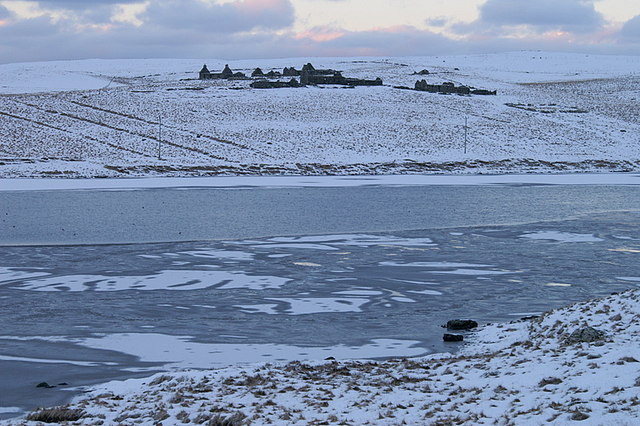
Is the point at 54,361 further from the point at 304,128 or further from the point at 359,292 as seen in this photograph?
the point at 304,128

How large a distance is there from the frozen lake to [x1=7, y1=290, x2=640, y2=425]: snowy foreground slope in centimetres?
106

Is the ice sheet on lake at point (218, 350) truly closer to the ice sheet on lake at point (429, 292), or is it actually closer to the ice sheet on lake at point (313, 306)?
the ice sheet on lake at point (313, 306)

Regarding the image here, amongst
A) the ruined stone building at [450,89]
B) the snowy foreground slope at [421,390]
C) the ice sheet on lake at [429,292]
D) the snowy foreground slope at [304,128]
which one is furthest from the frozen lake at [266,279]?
the ruined stone building at [450,89]

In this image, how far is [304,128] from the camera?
72875 millimetres

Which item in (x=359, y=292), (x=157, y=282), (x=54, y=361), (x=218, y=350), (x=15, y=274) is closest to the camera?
(x=54, y=361)

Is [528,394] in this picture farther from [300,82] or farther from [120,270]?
[300,82]

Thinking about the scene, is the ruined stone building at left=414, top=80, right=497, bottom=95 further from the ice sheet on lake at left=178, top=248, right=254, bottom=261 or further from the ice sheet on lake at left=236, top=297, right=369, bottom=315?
the ice sheet on lake at left=236, top=297, right=369, bottom=315

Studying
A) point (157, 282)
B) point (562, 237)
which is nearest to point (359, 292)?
point (157, 282)

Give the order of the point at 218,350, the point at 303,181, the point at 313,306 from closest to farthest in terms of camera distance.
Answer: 1. the point at 218,350
2. the point at 313,306
3. the point at 303,181

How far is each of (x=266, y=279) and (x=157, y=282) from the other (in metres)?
2.26

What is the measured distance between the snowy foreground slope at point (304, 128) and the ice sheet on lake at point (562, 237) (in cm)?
3277

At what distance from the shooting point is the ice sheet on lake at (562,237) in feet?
73.8

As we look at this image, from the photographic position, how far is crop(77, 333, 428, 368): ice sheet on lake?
11.2 metres

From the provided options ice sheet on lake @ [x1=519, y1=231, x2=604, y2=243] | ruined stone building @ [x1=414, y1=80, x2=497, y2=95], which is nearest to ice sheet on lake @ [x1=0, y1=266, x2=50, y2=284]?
ice sheet on lake @ [x1=519, y1=231, x2=604, y2=243]
